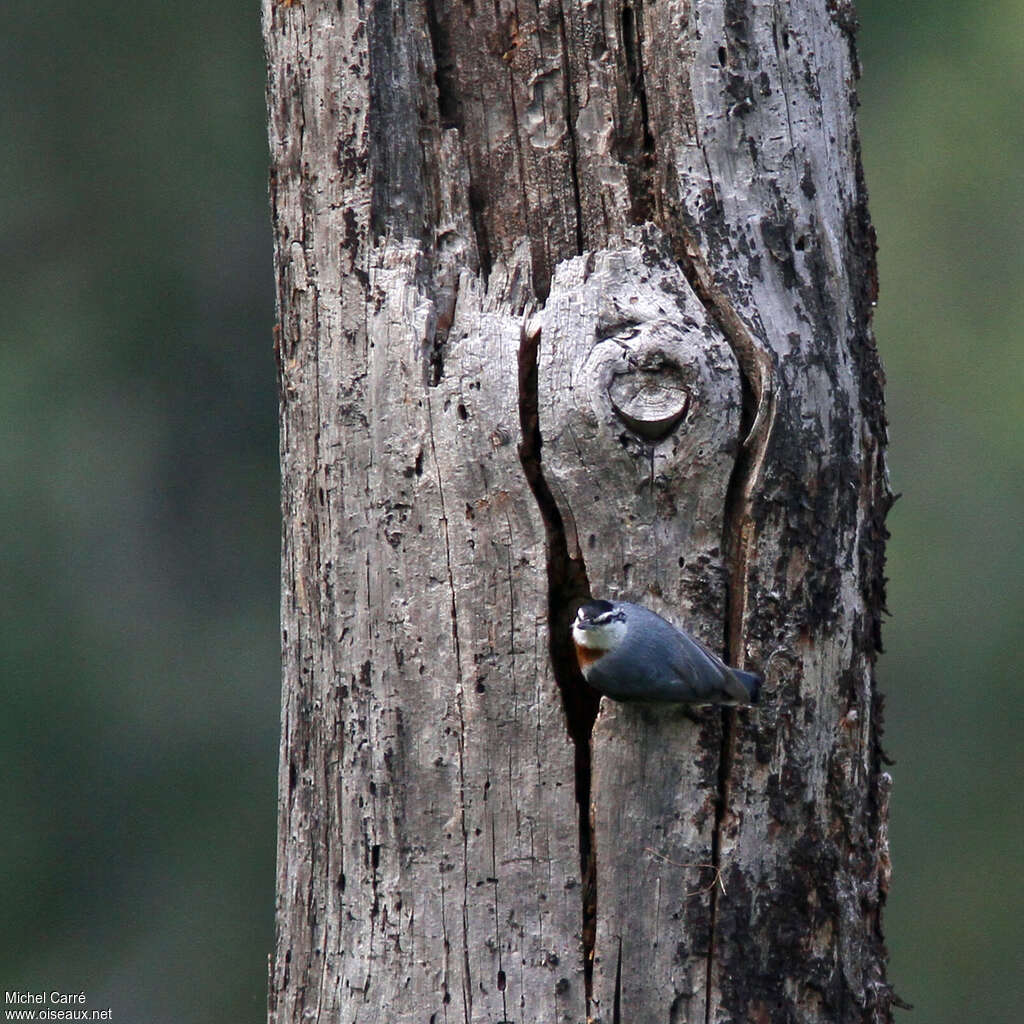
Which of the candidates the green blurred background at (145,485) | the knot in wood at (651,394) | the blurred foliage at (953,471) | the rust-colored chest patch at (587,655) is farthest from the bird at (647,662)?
the blurred foliage at (953,471)

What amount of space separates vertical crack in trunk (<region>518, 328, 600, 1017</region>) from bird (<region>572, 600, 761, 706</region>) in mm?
91

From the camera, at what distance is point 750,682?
1880 mm

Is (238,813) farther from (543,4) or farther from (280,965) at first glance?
(543,4)

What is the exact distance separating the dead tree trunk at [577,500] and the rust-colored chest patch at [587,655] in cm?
11

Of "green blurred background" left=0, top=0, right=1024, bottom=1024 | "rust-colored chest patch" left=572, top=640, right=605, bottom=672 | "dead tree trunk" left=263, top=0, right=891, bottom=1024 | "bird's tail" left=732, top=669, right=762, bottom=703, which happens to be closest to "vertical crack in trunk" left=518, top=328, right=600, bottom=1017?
"dead tree trunk" left=263, top=0, right=891, bottom=1024

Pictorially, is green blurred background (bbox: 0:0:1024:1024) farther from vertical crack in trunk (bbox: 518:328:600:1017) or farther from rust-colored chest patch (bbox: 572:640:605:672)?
rust-colored chest patch (bbox: 572:640:605:672)

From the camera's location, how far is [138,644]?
6598 millimetres

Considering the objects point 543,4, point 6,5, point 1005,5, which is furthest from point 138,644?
point 1005,5

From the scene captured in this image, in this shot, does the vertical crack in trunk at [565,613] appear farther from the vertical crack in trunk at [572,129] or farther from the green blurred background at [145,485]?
the green blurred background at [145,485]

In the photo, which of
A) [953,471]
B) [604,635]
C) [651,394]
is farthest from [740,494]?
[953,471]

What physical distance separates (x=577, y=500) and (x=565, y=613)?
0.58 feet

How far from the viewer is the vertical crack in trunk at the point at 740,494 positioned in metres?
1.92

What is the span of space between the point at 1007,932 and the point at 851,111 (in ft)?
23.2

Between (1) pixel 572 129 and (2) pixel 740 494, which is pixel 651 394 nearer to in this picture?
(2) pixel 740 494
